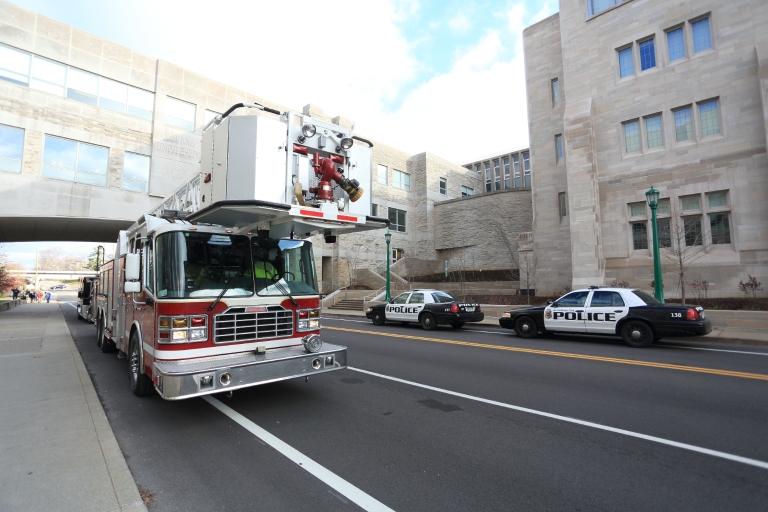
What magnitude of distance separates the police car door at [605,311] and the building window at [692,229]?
1142 centimetres

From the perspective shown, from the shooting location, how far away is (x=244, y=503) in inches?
122

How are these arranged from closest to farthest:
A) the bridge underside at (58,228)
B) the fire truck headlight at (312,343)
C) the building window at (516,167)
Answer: the fire truck headlight at (312,343) < the bridge underside at (58,228) < the building window at (516,167)

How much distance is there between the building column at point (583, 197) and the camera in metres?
20.8

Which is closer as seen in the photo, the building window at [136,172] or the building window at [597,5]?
the building window at [597,5]

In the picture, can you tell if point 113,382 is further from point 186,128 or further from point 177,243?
point 186,128

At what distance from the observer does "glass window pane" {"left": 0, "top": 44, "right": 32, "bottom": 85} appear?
2028 cm

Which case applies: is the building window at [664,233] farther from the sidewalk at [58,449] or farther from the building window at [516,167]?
the building window at [516,167]

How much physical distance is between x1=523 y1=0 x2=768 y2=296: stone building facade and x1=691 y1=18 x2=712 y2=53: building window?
4 centimetres

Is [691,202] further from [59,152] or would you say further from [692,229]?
[59,152]

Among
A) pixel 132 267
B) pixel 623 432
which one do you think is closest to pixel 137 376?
pixel 132 267

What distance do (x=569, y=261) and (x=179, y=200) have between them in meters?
22.3

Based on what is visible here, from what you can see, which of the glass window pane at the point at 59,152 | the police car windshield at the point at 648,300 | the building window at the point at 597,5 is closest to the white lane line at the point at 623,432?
the police car windshield at the point at 648,300

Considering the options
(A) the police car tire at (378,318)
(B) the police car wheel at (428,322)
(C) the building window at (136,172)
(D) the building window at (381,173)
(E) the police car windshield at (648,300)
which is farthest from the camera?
(D) the building window at (381,173)

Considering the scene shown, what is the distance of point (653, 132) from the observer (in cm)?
2044
